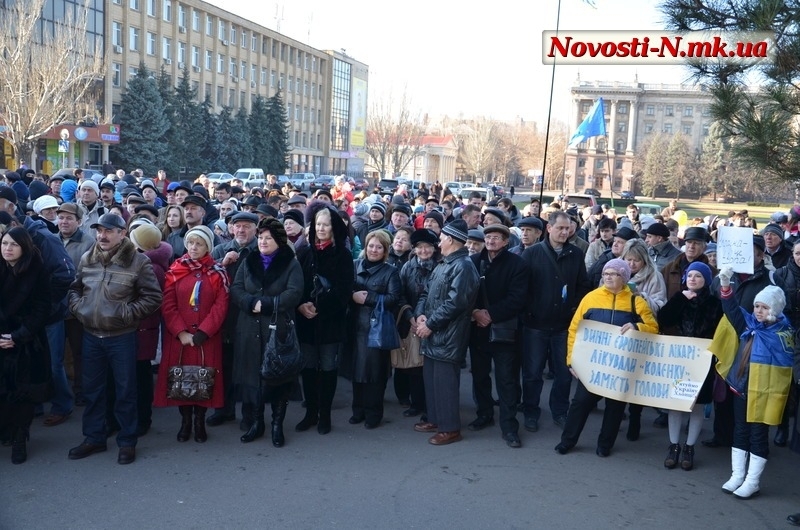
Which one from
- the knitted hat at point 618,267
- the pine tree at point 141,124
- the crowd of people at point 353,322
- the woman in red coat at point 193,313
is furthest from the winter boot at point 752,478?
the pine tree at point 141,124

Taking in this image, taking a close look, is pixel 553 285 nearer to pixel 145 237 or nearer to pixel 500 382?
pixel 500 382

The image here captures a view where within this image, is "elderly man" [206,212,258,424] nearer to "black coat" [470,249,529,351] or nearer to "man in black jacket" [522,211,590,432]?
"black coat" [470,249,529,351]

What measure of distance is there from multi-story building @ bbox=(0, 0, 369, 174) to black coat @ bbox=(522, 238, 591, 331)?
148ft

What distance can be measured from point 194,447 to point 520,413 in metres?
3.37

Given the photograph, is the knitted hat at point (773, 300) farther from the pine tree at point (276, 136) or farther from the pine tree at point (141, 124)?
the pine tree at point (276, 136)

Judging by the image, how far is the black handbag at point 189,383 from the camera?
20.3 feet

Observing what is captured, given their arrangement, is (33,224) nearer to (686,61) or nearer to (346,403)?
(346,403)

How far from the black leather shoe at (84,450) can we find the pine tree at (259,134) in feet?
202

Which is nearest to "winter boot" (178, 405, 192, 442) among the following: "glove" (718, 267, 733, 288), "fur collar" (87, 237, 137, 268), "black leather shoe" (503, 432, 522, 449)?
"fur collar" (87, 237, 137, 268)

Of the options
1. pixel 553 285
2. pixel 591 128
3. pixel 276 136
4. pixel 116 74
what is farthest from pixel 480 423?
pixel 276 136

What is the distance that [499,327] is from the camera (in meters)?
6.84

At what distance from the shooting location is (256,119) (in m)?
66.7

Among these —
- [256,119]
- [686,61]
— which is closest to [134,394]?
[686,61]

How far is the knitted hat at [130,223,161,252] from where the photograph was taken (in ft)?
21.5
